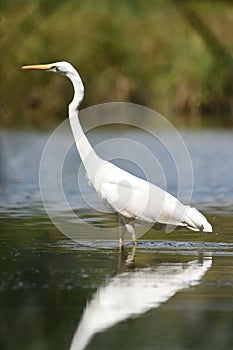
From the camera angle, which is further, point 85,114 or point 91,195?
point 85,114

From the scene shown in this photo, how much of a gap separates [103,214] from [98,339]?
241 inches

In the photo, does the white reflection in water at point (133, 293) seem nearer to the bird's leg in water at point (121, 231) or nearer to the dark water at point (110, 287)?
the dark water at point (110, 287)

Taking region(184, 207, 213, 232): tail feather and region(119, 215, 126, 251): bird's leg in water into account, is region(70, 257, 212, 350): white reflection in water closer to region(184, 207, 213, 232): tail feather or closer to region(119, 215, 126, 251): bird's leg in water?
region(184, 207, 213, 232): tail feather

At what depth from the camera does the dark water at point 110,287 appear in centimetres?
589

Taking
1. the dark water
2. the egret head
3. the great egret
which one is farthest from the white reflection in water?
the egret head

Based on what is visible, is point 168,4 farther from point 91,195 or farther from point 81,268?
point 91,195

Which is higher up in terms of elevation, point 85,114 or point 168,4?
point 168,4

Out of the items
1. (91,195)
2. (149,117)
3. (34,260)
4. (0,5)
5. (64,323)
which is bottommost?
(149,117)

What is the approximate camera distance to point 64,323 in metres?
6.18

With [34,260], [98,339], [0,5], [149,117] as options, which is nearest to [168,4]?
[0,5]

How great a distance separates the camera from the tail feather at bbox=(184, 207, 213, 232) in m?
8.95

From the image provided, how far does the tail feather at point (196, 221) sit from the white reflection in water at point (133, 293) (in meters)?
0.46

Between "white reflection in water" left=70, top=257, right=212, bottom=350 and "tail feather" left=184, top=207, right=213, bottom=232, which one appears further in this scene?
"tail feather" left=184, top=207, right=213, bottom=232

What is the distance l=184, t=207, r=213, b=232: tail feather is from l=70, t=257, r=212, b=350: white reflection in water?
460mm
